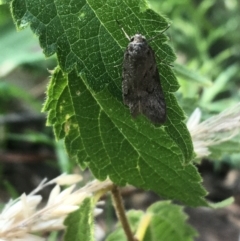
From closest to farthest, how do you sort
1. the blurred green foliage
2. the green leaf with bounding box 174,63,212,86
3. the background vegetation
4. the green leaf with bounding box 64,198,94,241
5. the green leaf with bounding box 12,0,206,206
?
1. the green leaf with bounding box 12,0,206,206
2. the green leaf with bounding box 64,198,94,241
3. the green leaf with bounding box 174,63,212,86
4. the background vegetation
5. the blurred green foliage

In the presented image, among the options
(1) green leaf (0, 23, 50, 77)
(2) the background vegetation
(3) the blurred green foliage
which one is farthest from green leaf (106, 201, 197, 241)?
(3) the blurred green foliage

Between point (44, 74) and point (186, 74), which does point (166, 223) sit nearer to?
point (186, 74)

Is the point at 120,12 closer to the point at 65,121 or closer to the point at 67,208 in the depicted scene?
the point at 65,121

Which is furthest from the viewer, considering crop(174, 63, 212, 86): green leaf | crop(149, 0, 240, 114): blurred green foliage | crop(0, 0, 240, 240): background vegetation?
crop(149, 0, 240, 114): blurred green foliage

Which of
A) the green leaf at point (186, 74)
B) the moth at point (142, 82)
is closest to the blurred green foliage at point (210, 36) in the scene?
the green leaf at point (186, 74)

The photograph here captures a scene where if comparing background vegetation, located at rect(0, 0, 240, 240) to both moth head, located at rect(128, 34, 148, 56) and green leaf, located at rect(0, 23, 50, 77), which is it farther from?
moth head, located at rect(128, 34, 148, 56)

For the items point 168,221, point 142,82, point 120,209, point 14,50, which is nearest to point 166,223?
point 168,221
